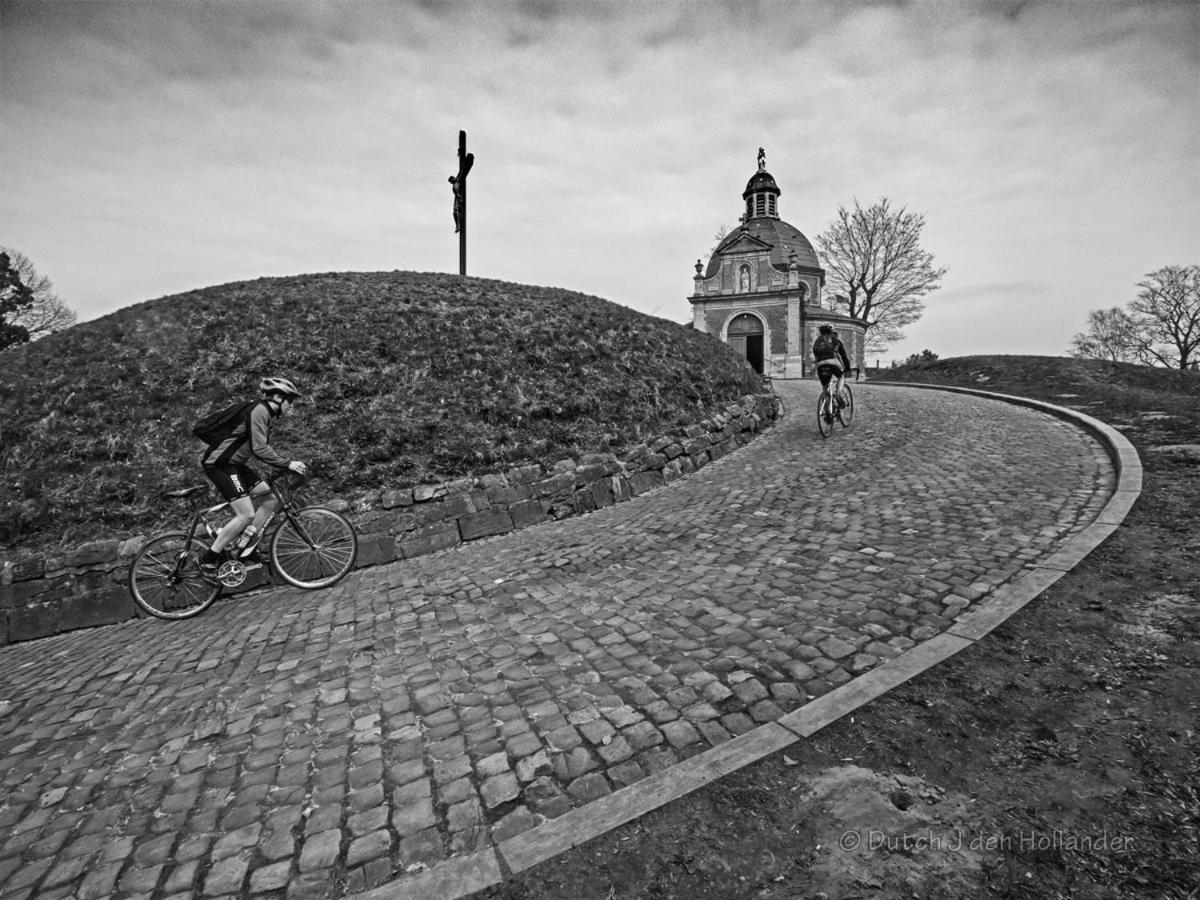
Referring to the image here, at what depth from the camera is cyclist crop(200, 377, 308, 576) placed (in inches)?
209

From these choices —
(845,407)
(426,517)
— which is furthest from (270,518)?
(845,407)

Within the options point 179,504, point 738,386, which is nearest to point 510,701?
point 179,504

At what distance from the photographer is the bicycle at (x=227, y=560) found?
5.35 meters

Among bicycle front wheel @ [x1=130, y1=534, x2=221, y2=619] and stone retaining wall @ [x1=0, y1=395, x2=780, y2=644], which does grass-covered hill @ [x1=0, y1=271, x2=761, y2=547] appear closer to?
stone retaining wall @ [x1=0, y1=395, x2=780, y2=644]

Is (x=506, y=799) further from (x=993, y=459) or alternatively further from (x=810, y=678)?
(x=993, y=459)

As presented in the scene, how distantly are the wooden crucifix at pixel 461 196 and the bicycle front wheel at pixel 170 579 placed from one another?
9.88 m

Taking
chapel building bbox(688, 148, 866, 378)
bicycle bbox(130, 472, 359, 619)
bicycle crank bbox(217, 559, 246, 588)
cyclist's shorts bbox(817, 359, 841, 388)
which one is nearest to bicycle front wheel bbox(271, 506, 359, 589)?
bicycle bbox(130, 472, 359, 619)

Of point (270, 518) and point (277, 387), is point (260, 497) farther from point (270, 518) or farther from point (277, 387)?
point (277, 387)

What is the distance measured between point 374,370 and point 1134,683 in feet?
30.8

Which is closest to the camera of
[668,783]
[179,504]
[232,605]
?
[668,783]

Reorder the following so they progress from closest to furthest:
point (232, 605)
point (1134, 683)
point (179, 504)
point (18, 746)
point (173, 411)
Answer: point (1134, 683) < point (18, 746) < point (232, 605) < point (179, 504) < point (173, 411)

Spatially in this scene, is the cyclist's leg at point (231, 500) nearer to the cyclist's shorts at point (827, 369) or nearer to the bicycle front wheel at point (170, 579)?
the bicycle front wheel at point (170, 579)

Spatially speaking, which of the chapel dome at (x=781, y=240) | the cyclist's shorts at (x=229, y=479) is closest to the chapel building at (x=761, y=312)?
the chapel dome at (x=781, y=240)

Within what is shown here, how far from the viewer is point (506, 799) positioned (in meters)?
2.35
